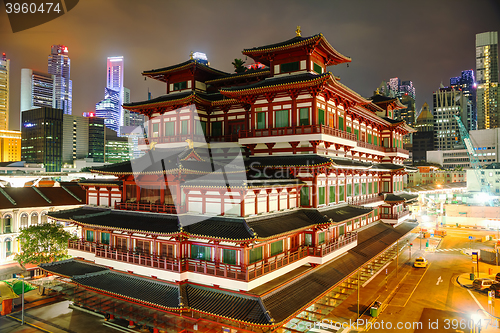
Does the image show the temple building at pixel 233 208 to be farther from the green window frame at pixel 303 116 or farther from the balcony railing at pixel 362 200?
the balcony railing at pixel 362 200

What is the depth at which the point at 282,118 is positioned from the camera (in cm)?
3328

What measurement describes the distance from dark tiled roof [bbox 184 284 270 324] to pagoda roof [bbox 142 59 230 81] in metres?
26.5

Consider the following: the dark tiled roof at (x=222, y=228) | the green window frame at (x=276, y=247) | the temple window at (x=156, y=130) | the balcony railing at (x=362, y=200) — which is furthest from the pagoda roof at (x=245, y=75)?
the green window frame at (x=276, y=247)

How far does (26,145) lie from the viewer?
181 metres

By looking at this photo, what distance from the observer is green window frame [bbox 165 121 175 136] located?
40556 mm

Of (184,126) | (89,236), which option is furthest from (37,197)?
(184,126)

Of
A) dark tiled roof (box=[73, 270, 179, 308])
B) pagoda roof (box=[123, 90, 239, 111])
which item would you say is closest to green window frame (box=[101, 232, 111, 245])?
dark tiled roof (box=[73, 270, 179, 308])

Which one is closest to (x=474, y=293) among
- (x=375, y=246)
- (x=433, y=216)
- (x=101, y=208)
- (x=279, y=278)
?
(x=375, y=246)

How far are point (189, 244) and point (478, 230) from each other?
8790 cm

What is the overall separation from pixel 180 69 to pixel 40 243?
27961 mm

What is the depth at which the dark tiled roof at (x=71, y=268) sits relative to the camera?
31.8m

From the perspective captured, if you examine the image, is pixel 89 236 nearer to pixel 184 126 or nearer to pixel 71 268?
pixel 71 268

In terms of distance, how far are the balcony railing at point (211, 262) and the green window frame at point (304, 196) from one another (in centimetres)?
448

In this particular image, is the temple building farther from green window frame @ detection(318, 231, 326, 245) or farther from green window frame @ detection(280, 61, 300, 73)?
green window frame @ detection(318, 231, 326, 245)
